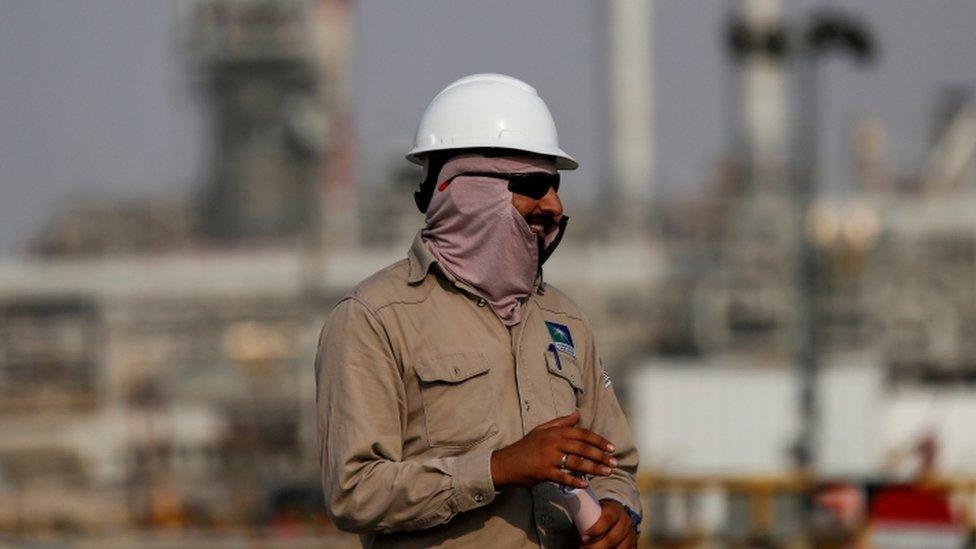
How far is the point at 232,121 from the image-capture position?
84.6 meters

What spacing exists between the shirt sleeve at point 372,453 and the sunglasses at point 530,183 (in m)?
0.36

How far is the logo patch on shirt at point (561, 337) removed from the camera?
356 centimetres

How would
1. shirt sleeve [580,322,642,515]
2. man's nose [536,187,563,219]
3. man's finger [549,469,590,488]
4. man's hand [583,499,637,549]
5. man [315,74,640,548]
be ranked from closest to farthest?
man's finger [549,469,590,488]
man [315,74,640,548]
man's hand [583,499,637,549]
man's nose [536,187,563,219]
shirt sleeve [580,322,642,515]

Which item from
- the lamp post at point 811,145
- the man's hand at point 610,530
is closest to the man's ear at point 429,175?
the man's hand at point 610,530

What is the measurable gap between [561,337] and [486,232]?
293 millimetres

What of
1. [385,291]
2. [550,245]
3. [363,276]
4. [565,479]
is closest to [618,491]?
[565,479]

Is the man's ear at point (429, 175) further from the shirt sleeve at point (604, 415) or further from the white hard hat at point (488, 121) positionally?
the shirt sleeve at point (604, 415)

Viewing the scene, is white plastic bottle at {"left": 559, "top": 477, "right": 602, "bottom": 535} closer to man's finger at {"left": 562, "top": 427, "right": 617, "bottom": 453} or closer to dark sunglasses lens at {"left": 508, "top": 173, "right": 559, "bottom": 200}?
man's finger at {"left": 562, "top": 427, "right": 617, "bottom": 453}

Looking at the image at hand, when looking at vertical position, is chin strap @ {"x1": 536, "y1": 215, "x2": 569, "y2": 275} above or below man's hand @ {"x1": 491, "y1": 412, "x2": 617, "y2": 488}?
above

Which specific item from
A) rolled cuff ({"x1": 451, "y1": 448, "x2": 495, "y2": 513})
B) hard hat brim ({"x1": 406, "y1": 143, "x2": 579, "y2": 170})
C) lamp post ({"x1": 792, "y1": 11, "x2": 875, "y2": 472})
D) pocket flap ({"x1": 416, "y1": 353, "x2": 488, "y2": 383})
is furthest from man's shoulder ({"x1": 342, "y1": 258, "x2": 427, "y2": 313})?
lamp post ({"x1": 792, "y1": 11, "x2": 875, "y2": 472})

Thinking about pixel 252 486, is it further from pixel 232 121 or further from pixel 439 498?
pixel 232 121

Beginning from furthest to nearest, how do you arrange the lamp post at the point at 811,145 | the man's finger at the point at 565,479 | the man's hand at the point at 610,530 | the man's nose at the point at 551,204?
the lamp post at the point at 811,145
the man's nose at the point at 551,204
the man's hand at the point at 610,530
the man's finger at the point at 565,479

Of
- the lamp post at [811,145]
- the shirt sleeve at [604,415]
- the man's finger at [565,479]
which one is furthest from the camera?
the lamp post at [811,145]

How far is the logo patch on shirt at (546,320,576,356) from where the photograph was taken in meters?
3.56
